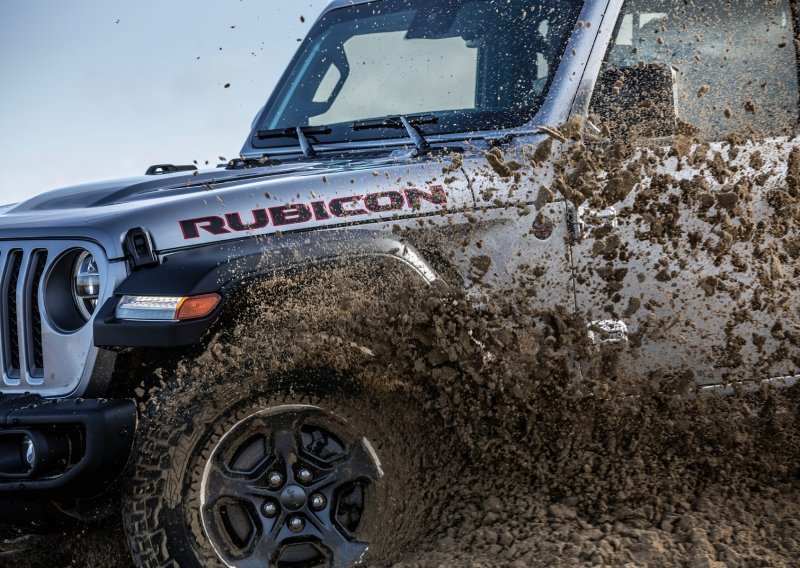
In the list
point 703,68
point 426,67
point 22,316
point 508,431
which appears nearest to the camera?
point 22,316

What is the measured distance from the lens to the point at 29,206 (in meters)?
3.86

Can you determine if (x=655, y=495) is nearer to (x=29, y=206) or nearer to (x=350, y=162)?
(x=350, y=162)

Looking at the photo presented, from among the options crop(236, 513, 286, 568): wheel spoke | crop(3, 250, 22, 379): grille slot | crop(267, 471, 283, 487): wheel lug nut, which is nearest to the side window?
crop(267, 471, 283, 487): wheel lug nut

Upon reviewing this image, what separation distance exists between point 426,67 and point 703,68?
114cm

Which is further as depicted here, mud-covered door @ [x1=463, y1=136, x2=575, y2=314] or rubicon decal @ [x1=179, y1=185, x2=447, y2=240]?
mud-covered door @ [x1=463, y1=136, x2=575, y2=314]

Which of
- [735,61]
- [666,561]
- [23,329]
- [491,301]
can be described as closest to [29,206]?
[23,329]

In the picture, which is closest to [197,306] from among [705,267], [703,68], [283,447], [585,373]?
[283,447]

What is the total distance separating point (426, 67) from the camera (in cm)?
429

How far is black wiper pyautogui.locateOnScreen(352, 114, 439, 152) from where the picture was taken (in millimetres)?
3908

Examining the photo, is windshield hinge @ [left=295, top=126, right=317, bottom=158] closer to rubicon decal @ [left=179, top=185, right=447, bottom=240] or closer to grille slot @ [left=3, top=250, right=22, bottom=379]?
rubicon decal @ [left=179, top=185, right=447, bottom=240]

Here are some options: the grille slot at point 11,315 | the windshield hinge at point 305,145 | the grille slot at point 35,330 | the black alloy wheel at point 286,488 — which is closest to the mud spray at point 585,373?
the black alloy wheel at point 286,488

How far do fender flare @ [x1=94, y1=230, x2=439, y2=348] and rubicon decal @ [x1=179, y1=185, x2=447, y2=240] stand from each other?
0.17 feet

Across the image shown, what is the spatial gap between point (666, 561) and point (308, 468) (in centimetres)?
115

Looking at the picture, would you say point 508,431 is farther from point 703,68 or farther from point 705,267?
point 703,68
